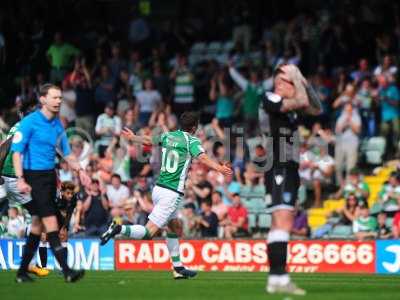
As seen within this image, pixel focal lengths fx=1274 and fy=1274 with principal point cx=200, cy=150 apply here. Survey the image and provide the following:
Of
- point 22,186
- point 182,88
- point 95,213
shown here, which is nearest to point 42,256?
point 22,186

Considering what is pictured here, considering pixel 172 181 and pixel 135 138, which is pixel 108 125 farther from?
pixel 172 181

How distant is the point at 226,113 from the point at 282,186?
15.4 m

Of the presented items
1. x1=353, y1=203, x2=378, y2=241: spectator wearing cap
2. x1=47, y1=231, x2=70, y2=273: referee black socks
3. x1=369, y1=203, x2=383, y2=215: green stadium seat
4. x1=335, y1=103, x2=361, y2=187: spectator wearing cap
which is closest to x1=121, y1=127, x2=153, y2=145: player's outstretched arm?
x1=47, y1=231, x2=70, y2=273: referee black socks

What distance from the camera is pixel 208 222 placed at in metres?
26.0

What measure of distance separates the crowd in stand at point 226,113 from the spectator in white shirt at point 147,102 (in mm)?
28

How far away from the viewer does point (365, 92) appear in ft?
91.7

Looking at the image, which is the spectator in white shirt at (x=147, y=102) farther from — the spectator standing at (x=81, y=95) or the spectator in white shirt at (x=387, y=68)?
the spectator in white shirt at (x=387, y=68)

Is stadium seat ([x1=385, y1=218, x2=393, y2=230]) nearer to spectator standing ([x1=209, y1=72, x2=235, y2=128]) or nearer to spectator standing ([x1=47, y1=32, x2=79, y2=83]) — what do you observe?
spectator standing ([x1=209, y1=72, x2=235, y2=128])

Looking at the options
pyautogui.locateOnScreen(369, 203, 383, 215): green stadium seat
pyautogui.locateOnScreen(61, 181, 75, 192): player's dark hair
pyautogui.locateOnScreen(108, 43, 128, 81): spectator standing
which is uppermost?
pyautogui.locateOnScreen(108, 43, 128, 81): spectator standing

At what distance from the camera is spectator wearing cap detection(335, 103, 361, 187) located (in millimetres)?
27609

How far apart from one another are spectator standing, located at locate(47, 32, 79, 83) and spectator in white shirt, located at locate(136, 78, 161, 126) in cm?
232

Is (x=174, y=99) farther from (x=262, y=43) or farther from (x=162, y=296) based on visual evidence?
(x=162, y=296)

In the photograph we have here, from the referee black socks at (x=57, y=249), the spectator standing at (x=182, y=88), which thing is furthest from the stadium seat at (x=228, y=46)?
the referee black socks at (x=57, y=249)

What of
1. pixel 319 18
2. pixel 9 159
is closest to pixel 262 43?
pixel 319 18
